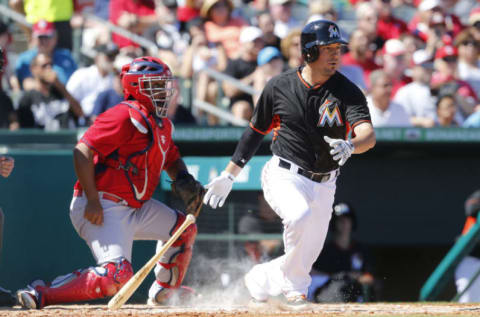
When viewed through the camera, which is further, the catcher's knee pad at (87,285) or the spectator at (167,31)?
the spectator at (167,31)

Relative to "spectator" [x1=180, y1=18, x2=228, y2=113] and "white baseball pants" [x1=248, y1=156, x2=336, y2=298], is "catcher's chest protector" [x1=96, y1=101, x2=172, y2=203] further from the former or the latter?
"spectator" [x1=180, y1=18, x2=228, y2=113]

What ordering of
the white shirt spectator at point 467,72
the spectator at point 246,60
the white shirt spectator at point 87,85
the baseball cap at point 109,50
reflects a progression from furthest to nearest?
the white shirt spectator at point 467,72 < the spectator at point 246,60 < the baseball cap at point 109,50 < the white shirt spectator at point 87,85

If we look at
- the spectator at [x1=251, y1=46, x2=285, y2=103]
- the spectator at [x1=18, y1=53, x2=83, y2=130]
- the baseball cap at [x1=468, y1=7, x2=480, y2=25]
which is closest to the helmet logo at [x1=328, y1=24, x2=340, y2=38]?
the spectator at [x1=251, y1=46, x2=285, y2=103]

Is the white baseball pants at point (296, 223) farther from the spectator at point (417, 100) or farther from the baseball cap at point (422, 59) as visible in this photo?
the baseball cap at point (422, 59)

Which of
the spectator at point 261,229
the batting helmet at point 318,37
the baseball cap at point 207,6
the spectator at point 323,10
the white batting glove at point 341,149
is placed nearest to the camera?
the white batting glove at point 341,149

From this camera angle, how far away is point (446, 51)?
909 cm

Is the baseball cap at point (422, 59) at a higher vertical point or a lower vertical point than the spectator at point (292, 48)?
lower

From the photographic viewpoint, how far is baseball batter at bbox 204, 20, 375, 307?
514 cm

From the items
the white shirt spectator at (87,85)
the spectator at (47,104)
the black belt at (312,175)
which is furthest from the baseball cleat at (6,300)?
the white shirt spectator at (87,85)

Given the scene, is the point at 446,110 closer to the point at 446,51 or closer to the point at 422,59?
the point at 446,51

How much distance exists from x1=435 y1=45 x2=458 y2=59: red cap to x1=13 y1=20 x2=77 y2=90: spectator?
4.04 meters

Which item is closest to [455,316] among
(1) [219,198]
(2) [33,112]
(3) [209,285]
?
(1) [219,198]

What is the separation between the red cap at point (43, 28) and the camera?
8682mm

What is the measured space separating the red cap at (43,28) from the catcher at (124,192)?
3.46m
